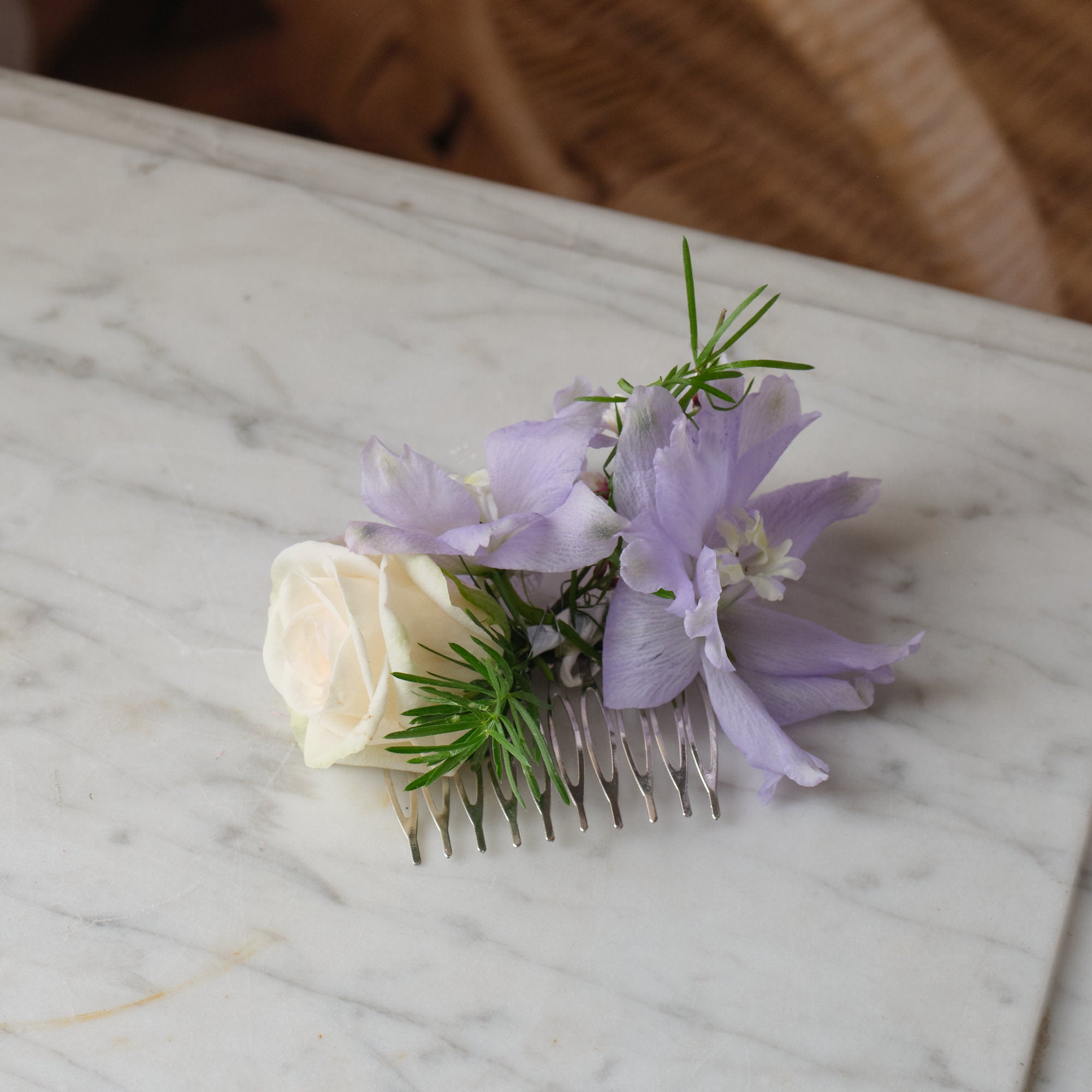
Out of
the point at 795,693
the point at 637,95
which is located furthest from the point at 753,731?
the point at 637,95

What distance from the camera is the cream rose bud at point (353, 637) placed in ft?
1.61

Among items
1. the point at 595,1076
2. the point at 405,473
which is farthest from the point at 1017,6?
the point at 595,1076

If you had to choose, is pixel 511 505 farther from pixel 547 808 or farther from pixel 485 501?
pixel 547 808

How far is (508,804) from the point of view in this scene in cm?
55

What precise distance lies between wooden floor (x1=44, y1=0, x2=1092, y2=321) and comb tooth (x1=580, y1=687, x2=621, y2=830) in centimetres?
55

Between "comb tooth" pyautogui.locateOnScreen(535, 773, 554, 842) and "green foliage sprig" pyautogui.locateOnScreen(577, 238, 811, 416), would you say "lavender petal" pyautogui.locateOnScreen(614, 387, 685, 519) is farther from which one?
"comb tooth" pyautogui.locateOnScreen(535, 773, 554, 842)

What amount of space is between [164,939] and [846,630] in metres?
0.38

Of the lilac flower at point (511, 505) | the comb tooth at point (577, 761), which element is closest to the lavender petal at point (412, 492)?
the lilac flower at point (511, 505)

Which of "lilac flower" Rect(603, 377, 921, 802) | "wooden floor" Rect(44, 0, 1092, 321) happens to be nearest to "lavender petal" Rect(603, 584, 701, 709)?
"lilac flower" Rect(603, 377, 921, 802)

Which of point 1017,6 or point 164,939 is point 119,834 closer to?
point 164,939

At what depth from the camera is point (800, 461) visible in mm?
667

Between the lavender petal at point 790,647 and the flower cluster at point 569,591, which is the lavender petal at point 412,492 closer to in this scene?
the flower cluster at point 569,591

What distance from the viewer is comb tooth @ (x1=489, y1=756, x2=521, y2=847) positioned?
1.76 ft

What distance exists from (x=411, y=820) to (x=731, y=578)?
19cm
